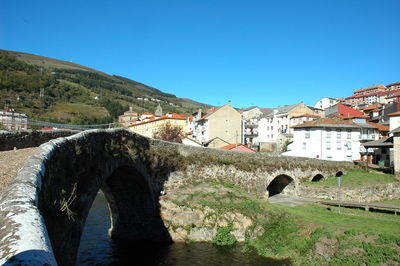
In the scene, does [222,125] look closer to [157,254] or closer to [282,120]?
[282,120]

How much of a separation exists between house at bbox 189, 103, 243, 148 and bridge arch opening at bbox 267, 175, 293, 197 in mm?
28052

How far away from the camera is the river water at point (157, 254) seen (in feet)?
58.3

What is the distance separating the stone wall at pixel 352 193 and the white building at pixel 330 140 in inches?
673

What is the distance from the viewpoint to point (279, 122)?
3231 inches

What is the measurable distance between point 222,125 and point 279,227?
1870 inches

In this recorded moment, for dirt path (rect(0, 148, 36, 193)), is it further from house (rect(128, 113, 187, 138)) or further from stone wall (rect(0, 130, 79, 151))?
house (rect(128, 113, 187, 138))

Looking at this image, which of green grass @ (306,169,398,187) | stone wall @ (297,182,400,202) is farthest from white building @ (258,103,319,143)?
stone wall @ (297,182,400,202)

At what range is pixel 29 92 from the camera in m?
95.4

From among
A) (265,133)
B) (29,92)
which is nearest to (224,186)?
(265,133)

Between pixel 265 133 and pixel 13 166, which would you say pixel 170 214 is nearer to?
pixel 13 166

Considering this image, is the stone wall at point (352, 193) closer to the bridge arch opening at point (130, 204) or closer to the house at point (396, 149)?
the house at point (396, 149)

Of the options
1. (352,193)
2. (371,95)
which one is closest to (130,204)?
(352,193)

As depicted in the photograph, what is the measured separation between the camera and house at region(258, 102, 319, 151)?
249 feet

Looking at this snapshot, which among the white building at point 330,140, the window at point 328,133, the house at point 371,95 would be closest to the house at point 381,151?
the white building at point 330,140
